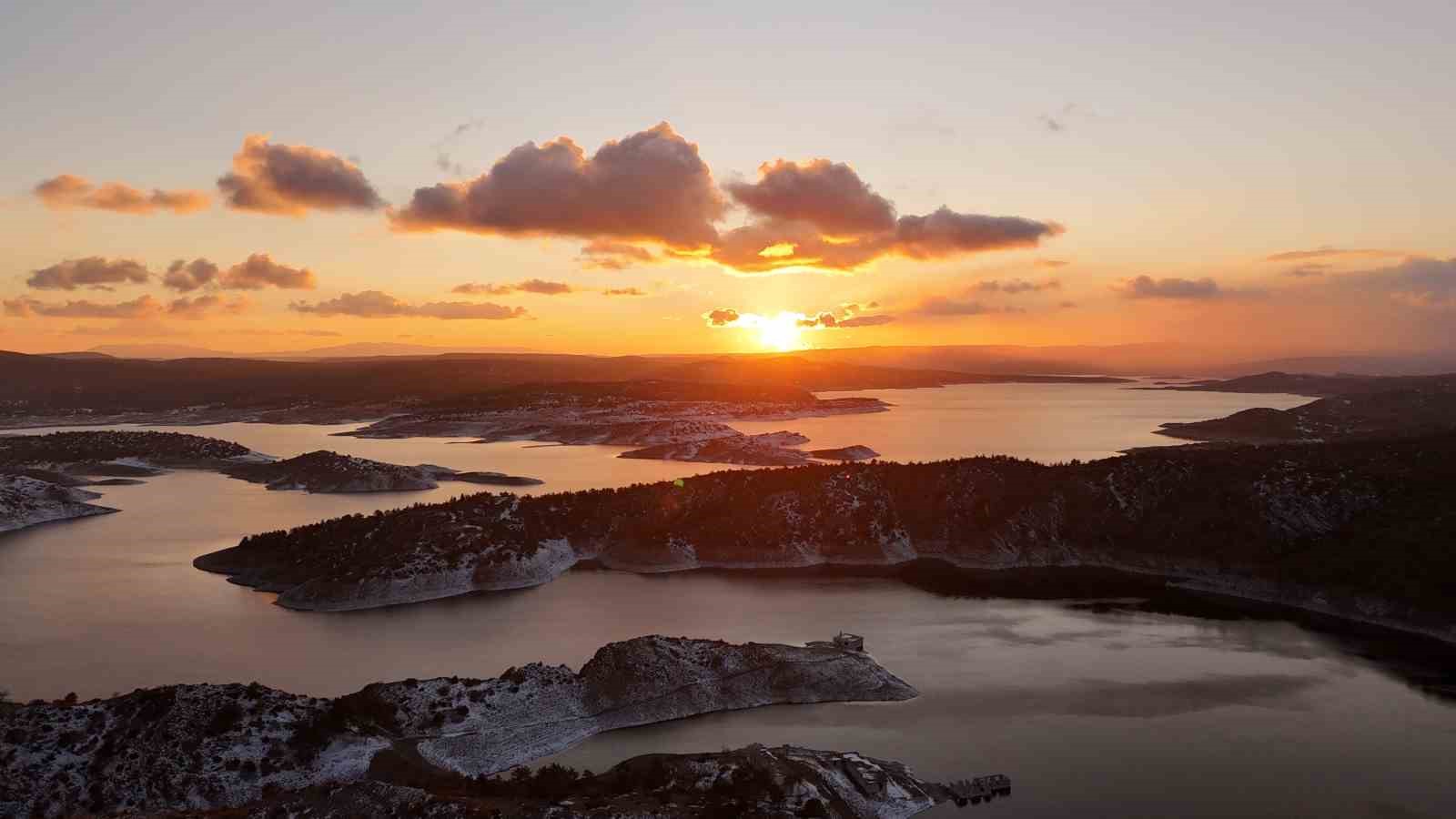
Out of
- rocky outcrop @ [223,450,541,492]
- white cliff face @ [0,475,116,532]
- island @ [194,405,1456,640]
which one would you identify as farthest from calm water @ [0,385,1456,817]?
rocky outcrop @ [223,450,541,492]

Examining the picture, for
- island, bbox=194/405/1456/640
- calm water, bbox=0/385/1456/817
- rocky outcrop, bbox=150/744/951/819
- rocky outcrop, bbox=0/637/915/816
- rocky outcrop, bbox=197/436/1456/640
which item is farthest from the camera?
rocky outcrop, bbox=197/436/1456/640

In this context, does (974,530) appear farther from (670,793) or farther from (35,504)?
(35,504)

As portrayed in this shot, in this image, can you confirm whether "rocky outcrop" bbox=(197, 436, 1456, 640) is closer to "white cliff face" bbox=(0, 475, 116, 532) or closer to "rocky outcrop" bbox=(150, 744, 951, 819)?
"white cliff face" bbox=(0, 475, 116, 532)

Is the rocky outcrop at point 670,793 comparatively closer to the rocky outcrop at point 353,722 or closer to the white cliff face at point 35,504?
the rocky outcrop at point 353,722

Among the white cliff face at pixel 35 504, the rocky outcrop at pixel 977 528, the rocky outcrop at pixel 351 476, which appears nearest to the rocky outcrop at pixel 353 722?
the rocky outcrop at pixel 977 528

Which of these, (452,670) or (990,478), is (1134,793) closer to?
(452,670)

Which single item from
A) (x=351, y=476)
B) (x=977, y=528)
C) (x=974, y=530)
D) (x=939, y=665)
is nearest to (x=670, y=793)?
(x=939, y=665)
